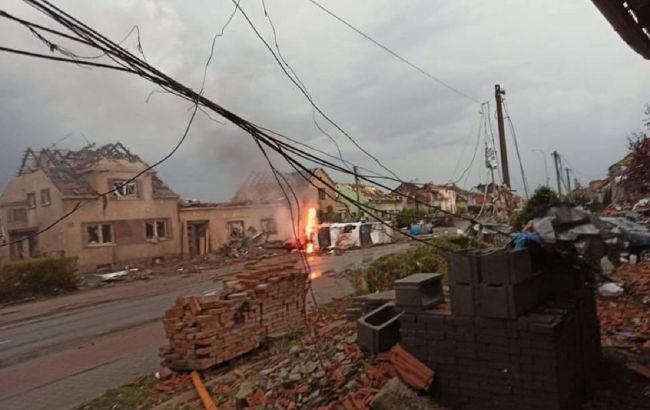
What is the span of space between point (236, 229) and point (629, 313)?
33.0 meters

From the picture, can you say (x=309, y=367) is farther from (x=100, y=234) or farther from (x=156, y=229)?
(x=156, y=229)

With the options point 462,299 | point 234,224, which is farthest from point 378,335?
point 234,224

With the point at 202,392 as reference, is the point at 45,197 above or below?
above

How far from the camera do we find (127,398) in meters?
7.44

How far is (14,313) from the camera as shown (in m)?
19.8

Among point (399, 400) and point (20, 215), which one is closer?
point (399, 400)

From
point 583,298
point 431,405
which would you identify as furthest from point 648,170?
point 431,405

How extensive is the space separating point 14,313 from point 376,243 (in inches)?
1110

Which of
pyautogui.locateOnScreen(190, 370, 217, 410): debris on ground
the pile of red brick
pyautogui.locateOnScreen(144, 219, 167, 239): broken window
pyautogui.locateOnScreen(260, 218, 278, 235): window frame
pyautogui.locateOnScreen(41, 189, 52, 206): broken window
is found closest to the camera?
pyautogui.locateOnScreen(190, 370, 217, 410): debris on ground

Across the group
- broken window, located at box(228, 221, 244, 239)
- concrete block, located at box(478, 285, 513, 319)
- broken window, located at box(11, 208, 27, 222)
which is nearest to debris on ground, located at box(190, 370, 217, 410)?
concrete block, located at box(478, 285, 513, 319)

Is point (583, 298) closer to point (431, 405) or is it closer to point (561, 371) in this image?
point (561, 371)

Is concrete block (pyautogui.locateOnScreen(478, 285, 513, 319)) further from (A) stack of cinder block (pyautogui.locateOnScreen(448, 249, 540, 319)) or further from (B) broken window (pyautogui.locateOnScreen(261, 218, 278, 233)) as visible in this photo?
(B) broken window (pyautogui.locateOnScreen(261, 218, 278, 233))

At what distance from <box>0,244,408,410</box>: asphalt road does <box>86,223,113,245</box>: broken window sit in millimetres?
10951

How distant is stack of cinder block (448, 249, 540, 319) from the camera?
4609mm
